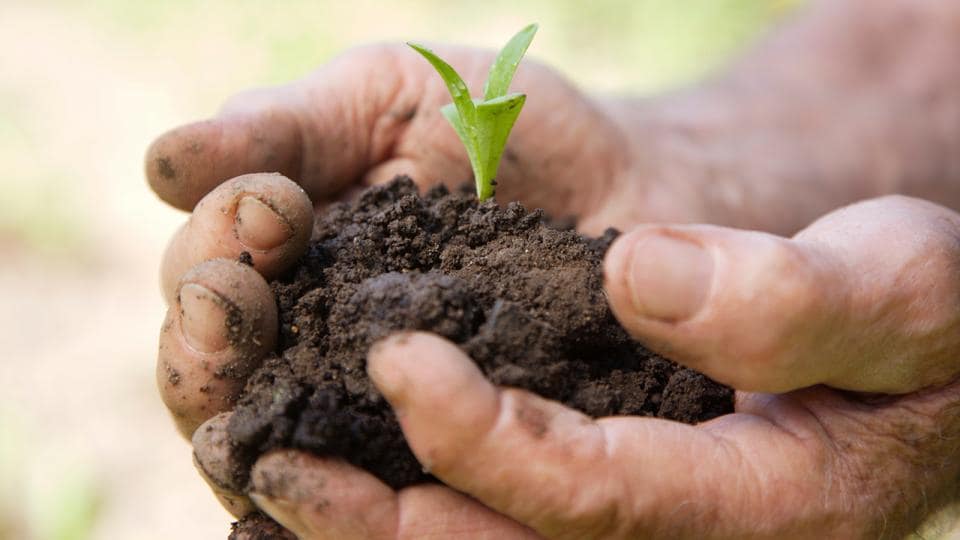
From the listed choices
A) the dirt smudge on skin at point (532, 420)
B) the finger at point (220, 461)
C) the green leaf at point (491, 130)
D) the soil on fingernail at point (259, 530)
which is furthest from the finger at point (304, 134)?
the dirt smudge on skin at point (532, 420)

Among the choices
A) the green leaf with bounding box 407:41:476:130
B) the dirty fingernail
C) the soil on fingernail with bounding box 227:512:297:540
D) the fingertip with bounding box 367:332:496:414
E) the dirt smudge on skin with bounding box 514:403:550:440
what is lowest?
the soil on fingernail with bounding box 227:512:297:540

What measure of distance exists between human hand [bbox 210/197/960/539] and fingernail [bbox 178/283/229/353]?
19cm

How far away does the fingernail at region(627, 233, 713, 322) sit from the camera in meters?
1.16

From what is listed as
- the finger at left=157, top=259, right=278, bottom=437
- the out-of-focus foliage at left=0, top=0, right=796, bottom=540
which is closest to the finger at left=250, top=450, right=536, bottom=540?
the finger at left=157, top=259, right=278, bottom=437

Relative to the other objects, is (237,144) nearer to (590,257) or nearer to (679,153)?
(590,257)

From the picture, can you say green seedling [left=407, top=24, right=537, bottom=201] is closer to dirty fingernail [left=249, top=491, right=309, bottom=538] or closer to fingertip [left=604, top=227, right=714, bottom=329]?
fingertip [left=604, top=227, right=714, bottom=329]

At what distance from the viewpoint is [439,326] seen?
4.09 ft

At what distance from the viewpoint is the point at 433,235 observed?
1.56 metres

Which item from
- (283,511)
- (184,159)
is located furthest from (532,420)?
(184,159)

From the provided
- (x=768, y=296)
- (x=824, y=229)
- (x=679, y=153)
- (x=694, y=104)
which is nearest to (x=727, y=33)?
(x=694, y=104)

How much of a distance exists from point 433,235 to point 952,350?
→ 35.7 inches

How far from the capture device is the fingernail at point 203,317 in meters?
1.34

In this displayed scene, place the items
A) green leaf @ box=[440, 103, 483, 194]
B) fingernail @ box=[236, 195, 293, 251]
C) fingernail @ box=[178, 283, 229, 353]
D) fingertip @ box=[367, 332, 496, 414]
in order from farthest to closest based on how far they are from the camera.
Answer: green leaf @ box=[440, 103, 483, 194]
fingernail @ box=[236, 195, 293, 251]
fingernail @ box=[178, 283, 229, 353]
fingertip @ box=[367, 332, 496, 414]

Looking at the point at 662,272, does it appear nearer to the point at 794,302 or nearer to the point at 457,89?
the point at 794,302
